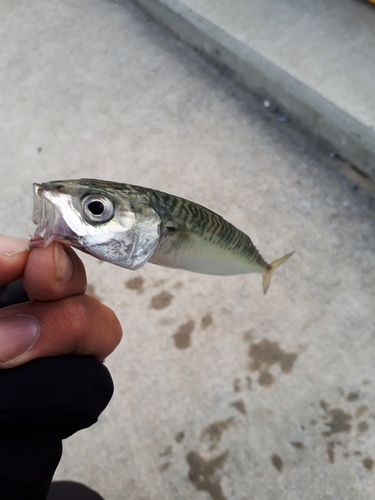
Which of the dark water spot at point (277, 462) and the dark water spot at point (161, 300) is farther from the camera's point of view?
the dark water spot at point (161, 300)

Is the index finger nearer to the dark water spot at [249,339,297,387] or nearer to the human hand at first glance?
the human hand

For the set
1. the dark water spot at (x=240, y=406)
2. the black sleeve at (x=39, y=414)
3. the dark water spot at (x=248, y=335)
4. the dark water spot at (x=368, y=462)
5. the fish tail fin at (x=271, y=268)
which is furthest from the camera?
the dark water spot at (x=248, y=335)

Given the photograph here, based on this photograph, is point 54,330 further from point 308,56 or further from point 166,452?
point 308,56

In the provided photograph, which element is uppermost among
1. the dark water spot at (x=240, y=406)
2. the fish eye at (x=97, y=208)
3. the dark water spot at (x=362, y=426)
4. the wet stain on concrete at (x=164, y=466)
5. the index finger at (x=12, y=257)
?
the fish eye at (x=97, y=208)

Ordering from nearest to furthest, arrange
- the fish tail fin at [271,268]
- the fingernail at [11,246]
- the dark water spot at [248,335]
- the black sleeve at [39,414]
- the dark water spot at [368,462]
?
1. the black sleeve at [39,414]
2. the fingernail at [11,246]
3. the fish tail fin at [271,268]
4. the dark water spot at [368,462]
5. the dark water spot at [248,335]

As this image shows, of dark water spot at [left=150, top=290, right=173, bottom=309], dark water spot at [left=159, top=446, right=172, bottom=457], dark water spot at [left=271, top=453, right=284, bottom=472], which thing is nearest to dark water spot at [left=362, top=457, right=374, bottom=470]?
dark water spot at [left=271, top=453, right=284, bottom=472]

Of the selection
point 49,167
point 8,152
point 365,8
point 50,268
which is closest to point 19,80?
point 8,152

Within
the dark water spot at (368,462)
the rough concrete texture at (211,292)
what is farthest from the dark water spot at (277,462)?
the dark water spot at (368,462)

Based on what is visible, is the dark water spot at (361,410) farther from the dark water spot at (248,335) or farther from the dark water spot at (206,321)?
the dark water spot at (206,321)
